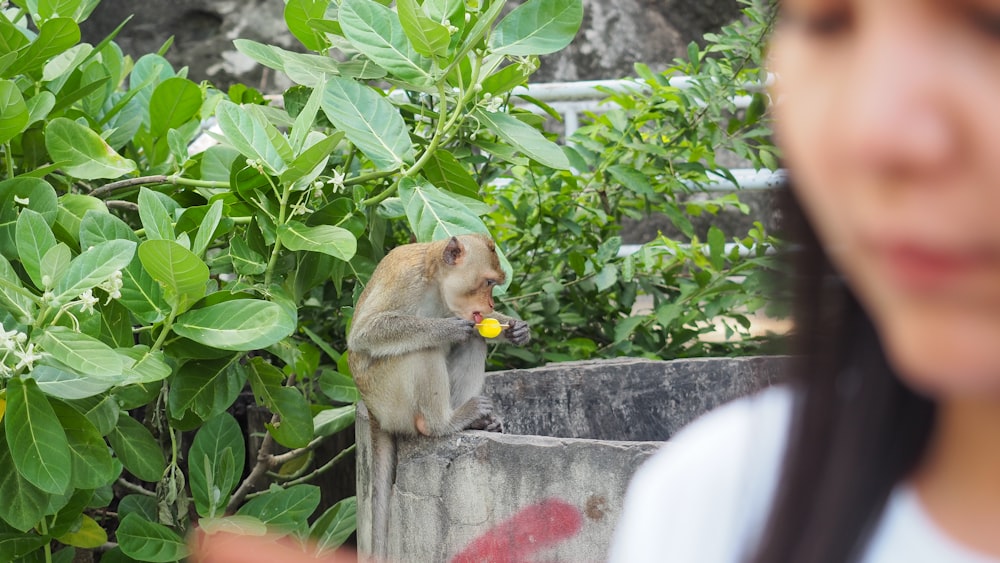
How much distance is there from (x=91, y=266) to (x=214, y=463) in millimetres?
1087

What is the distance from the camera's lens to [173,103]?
3566mm

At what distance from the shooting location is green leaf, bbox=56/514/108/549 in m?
3.13

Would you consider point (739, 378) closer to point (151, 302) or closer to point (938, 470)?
point (151, 302)

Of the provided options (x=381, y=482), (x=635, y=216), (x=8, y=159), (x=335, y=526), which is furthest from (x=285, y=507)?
(x=635, y=216)

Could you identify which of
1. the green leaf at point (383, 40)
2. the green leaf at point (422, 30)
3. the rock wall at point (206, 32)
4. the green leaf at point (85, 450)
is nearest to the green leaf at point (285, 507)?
the green leaf at point (85, 450)

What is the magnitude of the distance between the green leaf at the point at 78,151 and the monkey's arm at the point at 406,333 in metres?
0.89

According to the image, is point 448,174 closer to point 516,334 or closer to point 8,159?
point 516,334

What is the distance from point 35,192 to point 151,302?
528 millimetres

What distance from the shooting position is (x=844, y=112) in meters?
0.41

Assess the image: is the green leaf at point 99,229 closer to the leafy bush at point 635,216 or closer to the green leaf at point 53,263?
the green leaf at point 53,263

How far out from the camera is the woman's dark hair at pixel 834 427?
21.6 inches

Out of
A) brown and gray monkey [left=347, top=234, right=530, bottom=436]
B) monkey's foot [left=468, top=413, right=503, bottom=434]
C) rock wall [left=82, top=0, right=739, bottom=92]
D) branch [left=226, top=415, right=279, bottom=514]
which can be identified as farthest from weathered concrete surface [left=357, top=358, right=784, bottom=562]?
rock wall [left=82, top=0, right=739, bottom=92]

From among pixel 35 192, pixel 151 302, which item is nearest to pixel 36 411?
pixel 151 302

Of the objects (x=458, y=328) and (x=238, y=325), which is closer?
(x=238, y=325)
